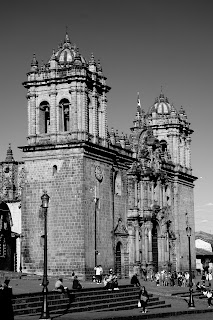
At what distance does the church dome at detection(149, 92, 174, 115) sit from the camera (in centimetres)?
6137

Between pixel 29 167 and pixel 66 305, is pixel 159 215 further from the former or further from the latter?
pixel 66 305

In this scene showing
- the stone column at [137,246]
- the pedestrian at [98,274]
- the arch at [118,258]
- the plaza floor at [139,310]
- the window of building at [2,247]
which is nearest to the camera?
the plaza floor at [139,310]

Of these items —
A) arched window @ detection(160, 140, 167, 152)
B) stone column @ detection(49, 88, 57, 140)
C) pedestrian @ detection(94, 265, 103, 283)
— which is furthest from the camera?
arched window @ detection(160, 140, 167, 152)

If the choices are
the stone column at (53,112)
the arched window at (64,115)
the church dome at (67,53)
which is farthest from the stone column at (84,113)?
the church dome at (67,53)

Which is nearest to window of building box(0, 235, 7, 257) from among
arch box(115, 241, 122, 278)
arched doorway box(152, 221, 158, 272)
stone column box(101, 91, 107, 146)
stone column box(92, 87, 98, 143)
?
arch box(115, 241, 122, 278)

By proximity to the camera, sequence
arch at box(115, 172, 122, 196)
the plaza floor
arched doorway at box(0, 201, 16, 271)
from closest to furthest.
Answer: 1. the plaza floor
2. arched doorway at box(0, 201, 16, 271)
3. arch at box(115, 172, 122, 196)

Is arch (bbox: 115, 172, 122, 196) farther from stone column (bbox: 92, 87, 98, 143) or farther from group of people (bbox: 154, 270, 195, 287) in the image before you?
group of people (bbox: 154, 270, 195, 287)

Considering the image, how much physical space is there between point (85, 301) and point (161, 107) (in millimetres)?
32119

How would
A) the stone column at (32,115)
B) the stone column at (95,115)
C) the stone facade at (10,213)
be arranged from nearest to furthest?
the stone facade at (10,213), the stone column at (32,115), the stone column at (95,115)

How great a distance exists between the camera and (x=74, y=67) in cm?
4497

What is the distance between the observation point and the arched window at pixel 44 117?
4622cm

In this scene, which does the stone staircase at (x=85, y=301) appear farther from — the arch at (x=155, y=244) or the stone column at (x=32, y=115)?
the arch at (x=155, y=244)

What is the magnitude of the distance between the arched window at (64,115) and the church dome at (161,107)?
52.5 ft

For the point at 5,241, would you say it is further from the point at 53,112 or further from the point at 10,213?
the point at 53,112
